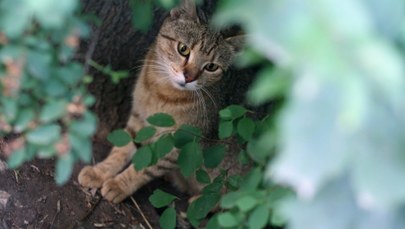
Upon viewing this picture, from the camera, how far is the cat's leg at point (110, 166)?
271cm

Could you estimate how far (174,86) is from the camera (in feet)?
8.89

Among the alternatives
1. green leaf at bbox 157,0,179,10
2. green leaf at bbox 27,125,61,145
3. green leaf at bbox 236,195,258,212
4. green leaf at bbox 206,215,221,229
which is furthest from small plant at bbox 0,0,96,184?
green leaf at bbox 206,215,221,229

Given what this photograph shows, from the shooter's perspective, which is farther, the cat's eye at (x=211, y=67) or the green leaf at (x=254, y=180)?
the cat's eye at (x=211, y=67)

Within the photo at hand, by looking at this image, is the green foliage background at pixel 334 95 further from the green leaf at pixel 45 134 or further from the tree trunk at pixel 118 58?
the tree trunk at pixel 118 58

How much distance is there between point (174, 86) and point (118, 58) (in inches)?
12.4

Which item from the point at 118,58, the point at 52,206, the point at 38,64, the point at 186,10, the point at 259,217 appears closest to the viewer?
the point at 38,64

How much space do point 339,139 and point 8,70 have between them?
64 cm

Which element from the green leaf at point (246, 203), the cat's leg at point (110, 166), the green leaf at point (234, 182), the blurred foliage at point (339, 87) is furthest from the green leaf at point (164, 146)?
the blurred foliage at point (339, 87)

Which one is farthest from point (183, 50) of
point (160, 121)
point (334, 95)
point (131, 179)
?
point (334, 95)

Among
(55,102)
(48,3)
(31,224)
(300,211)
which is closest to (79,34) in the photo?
(55,102)

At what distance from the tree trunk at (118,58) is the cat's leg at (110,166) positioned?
0.15 meters

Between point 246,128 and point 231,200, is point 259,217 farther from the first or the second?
point 246,128

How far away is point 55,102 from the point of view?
1.21 metres

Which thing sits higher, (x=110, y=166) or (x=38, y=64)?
(x=38, y=64)
